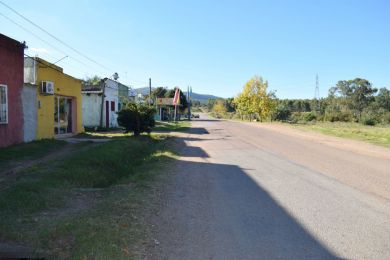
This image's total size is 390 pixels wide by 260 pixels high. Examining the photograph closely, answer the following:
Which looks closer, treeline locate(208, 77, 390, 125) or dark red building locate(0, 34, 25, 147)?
dark red building locate(0, 34, 25, 147)

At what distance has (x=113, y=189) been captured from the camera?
930cm

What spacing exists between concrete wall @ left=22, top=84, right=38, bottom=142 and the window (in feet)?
6.05

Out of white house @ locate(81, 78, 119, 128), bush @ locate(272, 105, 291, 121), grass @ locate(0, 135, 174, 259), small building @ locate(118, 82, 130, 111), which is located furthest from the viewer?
bush @ locate(272, 105, 291, 121)

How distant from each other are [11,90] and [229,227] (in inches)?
502

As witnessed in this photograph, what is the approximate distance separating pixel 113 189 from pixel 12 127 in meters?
8.97

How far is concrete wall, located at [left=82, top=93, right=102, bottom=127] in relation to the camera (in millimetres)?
33781

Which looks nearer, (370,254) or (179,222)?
(370,254)

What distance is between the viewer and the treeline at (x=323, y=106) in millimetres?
74875

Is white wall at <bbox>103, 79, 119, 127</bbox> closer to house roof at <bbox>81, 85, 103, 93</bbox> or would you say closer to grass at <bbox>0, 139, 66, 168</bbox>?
house roof at <bbox>81, 85, 103, 93</bbox>

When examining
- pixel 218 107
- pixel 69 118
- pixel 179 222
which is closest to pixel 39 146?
pixel 69 118

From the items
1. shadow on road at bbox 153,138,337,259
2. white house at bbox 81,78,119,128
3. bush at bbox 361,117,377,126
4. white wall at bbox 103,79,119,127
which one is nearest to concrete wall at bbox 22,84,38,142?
shadow on road at bbox 153,138,337,259

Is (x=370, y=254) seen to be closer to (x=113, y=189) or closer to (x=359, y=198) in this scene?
(x=359, y=198)

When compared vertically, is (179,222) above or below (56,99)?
below

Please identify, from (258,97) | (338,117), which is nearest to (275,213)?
(258,97)
